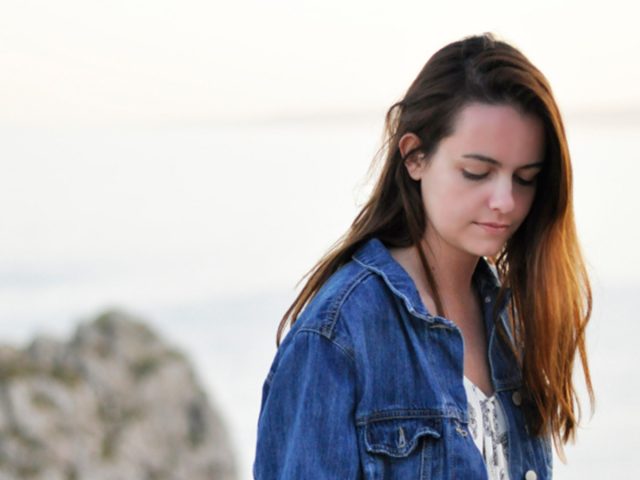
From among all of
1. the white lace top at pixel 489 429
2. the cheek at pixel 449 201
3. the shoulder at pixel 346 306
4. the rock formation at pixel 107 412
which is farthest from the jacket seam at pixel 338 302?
the rock formation at pixel 107 412

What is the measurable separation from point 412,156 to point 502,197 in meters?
0.16

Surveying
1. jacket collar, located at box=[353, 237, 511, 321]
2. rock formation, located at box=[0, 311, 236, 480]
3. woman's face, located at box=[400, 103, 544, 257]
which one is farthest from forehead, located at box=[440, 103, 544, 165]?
rock formation, located at box=[0, 311, 236, 480]

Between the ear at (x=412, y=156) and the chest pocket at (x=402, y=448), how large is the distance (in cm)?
37

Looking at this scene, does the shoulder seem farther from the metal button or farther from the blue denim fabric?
the metal button

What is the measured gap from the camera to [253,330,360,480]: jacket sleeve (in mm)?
2174

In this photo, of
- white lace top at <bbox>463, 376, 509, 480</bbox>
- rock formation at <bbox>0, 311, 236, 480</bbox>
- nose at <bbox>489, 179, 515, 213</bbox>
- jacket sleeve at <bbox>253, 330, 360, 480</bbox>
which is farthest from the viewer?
rock formation at <bbox>0, 311, 236, 480</bbox>

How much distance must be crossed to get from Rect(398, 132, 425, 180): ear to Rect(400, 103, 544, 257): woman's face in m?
0.01

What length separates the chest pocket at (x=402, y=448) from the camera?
87.1 inches

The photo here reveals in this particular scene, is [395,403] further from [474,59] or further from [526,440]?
[474,59]

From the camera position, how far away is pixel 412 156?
2.36 meters

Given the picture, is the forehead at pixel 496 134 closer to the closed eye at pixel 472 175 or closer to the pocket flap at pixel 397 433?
the closed eye at pixel 472 175

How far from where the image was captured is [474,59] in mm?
2350

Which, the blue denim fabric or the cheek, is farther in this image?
the cheek

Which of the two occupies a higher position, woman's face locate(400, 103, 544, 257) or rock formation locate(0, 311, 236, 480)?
rock formation locate(0, 311, 236, 480)
